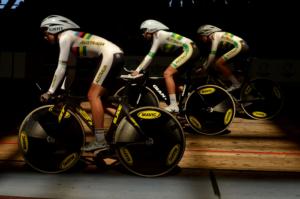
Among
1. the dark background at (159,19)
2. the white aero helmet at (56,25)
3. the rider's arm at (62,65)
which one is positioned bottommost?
the dark background at (159,19)

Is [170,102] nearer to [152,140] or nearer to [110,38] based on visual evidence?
[152,140]

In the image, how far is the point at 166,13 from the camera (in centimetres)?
1902

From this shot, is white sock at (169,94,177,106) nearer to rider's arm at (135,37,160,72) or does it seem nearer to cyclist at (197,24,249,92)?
rider's arm at (135,37,160,72)

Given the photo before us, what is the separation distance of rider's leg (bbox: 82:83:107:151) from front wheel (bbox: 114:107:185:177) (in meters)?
0.26

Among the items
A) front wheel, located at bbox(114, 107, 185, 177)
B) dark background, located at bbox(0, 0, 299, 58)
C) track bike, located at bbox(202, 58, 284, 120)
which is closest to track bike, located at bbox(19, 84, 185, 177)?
front wheel, located at bbox(114, 107, 185, 177)

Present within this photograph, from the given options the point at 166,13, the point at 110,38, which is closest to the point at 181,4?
the point at 166,13

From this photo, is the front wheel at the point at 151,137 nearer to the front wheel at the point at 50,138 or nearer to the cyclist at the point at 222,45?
the front wheel at the point at 50,138

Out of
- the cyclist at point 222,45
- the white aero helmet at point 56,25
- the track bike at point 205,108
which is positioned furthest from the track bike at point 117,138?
the cyclist at point 222,45

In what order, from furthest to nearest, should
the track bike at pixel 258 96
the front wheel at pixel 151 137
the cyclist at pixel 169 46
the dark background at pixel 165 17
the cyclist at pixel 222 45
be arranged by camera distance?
the dark background at pixel 165 17 → the track bike at pixel 258 96 → the cyclist at pixel 222 45 → the cyclist at pixel 169 46 → the front wheel at pixel 151 137

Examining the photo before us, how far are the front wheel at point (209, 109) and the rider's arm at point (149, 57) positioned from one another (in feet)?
2.68

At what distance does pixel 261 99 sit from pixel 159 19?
11.2 m

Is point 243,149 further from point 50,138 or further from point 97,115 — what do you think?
point 50,138

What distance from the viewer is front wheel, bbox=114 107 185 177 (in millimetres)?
4598

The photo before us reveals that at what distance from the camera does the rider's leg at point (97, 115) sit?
4797 mm
